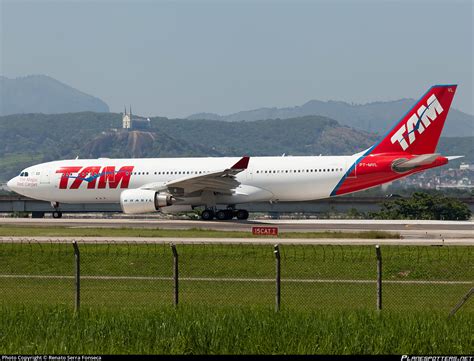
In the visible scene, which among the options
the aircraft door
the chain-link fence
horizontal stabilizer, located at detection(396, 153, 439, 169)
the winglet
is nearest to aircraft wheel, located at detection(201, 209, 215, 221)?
the winglet

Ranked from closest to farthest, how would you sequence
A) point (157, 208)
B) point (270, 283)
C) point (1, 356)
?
1. point (1, 356)
2. point (270, 283)
3. point (157, 208)

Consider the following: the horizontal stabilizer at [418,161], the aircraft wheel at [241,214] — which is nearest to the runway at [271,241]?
the horizontal stabilizer at [418,161]

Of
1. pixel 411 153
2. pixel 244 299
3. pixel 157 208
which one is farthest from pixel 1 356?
pixel 411 153

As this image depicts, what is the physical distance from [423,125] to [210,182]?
468 inches

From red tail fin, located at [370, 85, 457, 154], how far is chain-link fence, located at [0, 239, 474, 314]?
1965 cm

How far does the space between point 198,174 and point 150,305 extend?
99.7 ft

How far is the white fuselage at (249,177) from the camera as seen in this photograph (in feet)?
164

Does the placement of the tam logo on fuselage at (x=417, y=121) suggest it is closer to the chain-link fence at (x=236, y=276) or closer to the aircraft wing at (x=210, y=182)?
the aircraft wing at (x=210, y=182)

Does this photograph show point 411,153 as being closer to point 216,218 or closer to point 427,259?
point 216,218

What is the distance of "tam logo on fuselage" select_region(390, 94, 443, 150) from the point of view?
49.5m

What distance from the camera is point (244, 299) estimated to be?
21.2 m

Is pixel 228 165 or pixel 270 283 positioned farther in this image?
pixel 228 165

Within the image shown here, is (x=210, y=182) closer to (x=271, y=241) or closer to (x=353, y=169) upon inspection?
(x=353, y=169)

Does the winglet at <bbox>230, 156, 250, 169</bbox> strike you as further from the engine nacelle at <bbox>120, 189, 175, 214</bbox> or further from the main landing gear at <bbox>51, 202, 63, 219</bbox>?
the main landing gear at <bbox>51, 202, 63, 219</bbox>
